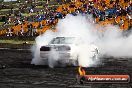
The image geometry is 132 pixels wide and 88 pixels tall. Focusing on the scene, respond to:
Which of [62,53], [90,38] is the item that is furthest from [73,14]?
[62,53]

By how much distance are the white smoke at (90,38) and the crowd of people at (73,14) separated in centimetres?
152

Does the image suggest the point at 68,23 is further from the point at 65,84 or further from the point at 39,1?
the point at 39,1

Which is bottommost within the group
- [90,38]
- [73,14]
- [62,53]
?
[90,38]

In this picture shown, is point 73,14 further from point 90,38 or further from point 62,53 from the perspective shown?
point 62,53

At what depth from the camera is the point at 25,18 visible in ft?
149

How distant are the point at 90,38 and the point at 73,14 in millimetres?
10415

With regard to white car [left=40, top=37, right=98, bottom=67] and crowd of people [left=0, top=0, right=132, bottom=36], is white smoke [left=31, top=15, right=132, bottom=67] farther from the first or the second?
crowd of people [left=0, top=0, right=132, bottom=36]

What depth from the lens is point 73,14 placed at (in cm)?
3900

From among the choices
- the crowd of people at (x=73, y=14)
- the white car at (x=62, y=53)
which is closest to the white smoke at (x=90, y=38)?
the white car at (x=62, y=53)

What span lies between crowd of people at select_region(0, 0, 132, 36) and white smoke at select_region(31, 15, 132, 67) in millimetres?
1518

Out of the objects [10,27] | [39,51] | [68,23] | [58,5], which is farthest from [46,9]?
[39,51]

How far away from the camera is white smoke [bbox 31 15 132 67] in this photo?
19844mm

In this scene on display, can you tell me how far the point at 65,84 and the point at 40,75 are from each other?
9.20ft

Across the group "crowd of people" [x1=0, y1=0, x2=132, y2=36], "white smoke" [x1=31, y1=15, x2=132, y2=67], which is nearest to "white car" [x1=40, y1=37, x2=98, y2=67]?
"white smoke" [x1=31, y1=15, x2=132, y2=67]
